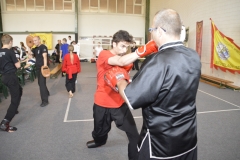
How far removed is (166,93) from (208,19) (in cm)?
821

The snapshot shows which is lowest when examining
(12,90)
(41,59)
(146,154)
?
(12,90)

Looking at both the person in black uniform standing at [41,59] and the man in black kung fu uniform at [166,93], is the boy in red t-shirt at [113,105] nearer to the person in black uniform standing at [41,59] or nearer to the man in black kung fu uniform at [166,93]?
the man in black kung fu uniform at [166,93]

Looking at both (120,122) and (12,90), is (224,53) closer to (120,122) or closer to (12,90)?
(120,122)

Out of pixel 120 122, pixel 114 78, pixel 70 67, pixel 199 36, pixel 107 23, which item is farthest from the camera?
pixel 107 23

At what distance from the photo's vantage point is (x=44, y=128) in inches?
140

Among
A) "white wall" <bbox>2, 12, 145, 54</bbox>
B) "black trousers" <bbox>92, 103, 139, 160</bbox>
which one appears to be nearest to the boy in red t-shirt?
"black trousers" <bbox>92, 103, 139, 160</bbox>

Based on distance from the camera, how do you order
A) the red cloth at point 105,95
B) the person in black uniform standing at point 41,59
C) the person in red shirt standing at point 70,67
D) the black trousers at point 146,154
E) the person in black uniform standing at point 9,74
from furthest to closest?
the person in red shirt standing at point 70,67 < the person in black uniform standing at point 41,59 < the person in black uniform standing at point 9,74 < the red cloth at point 105,95 < the black trousers at point 146,154

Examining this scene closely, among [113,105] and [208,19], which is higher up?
[208,19]

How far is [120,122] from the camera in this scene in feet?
7.80

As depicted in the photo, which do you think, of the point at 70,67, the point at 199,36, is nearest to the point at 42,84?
the point at 70,67

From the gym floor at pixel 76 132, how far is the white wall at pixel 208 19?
2482 mm

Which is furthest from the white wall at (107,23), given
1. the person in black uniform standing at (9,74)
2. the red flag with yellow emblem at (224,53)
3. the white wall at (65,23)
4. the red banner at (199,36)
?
the person in black uniform standing at (9,74)

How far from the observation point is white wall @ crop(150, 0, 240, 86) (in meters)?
6.71

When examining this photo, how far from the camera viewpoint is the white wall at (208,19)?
6707mm
